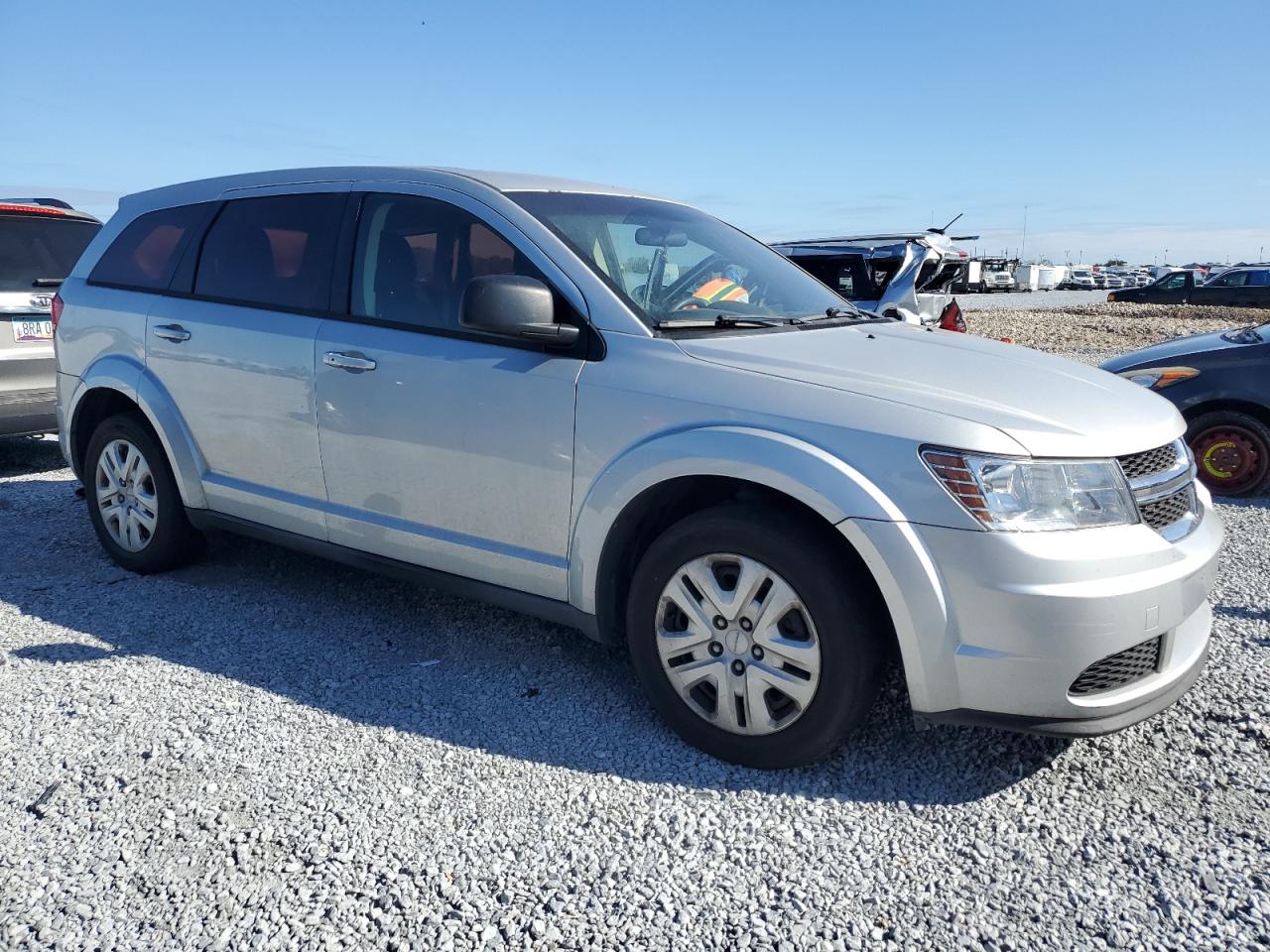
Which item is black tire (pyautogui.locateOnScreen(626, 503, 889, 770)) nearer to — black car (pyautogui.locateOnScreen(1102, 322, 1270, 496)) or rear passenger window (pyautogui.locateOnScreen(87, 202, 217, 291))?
rear passenger window (pyautogui.locateOnScreen(87, 202, 217, 291))

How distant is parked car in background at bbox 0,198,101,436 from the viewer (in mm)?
6637

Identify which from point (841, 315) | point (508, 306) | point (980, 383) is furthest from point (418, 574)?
point (980, 383)

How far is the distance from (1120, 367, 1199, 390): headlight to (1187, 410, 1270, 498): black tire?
298mm

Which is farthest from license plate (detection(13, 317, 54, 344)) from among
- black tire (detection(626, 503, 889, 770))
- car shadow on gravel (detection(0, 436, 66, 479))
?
black tire (detection(626, 503, 889, 770))

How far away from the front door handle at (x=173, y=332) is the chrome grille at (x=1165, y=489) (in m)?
3.78

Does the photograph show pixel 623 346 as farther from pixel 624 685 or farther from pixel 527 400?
pixel 624 685

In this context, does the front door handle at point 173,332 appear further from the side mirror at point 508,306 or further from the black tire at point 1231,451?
the black tire at point 1231,451

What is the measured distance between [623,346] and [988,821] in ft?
5.89

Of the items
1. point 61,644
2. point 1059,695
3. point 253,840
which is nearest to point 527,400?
point 253,840

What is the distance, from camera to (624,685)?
3.73 metres

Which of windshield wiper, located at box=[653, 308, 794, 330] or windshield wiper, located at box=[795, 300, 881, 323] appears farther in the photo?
windshield wiper, located at box=[795, 300, 881, 323]

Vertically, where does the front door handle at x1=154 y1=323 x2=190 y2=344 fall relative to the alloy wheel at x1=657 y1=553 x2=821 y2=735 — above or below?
above

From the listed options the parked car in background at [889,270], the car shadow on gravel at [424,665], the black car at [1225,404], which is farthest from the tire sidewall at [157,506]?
the black car at [1225,404]

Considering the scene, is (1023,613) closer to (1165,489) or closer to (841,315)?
(1165,489)
